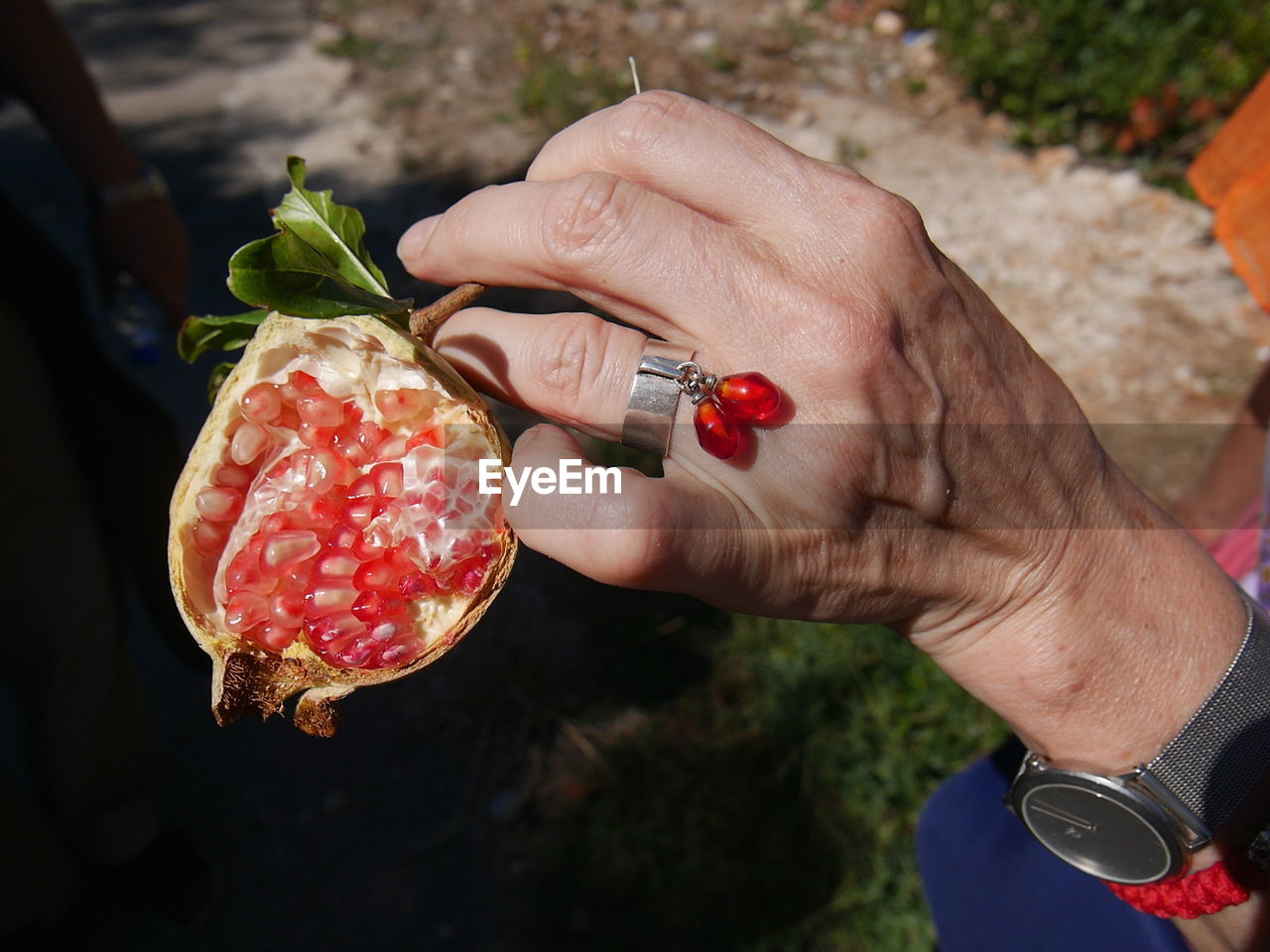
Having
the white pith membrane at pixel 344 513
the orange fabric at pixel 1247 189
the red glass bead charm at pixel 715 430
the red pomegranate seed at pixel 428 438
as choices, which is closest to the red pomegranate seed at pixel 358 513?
the white pith membrane at pixel 344 513

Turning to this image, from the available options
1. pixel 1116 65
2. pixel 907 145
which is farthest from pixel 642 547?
pixel 1116 65

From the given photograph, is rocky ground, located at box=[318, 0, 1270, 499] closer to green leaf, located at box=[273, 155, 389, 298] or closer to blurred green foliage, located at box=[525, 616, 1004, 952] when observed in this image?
blurred green foliage, located at box=[525, 616, 1004, 952]

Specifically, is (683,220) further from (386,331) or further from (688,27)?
(688,27)

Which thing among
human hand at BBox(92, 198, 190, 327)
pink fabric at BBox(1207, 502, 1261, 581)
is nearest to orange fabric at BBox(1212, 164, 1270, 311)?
pink fabric at BBox(1207, 502, 1261, 581)

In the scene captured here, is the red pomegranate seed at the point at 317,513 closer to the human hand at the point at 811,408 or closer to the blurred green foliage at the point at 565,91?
the human hand at the point at 811,408

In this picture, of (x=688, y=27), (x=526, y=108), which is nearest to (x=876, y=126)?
(x=688, y=27)
